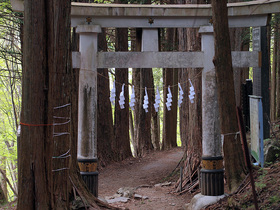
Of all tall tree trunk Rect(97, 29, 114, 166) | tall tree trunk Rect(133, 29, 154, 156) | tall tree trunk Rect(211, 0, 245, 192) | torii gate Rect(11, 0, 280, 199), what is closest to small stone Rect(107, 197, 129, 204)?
torii gate Rect(11, 0, 280, 199)

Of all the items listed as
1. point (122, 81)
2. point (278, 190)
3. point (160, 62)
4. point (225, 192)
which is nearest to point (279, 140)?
point (225, 192)

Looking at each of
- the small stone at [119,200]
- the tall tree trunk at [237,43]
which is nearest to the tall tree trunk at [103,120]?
the small stone at [119,200]

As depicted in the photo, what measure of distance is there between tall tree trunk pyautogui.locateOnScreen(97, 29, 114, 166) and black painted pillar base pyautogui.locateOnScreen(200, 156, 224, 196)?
685 cm

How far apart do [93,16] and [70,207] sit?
4.50 m

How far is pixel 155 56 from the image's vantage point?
29.9ft

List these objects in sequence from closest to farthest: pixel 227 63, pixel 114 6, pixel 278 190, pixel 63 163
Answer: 1. pixel 63 163
2. pixel 278 190
3. pixel 227 63
4. pixel 114 6

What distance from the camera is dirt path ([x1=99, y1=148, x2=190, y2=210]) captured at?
10.4 m

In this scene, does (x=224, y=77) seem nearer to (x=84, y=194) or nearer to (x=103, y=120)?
(x=84, y=194)

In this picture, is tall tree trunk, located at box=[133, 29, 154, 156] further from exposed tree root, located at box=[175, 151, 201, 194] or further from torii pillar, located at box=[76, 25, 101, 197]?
torii pillar, located at box=[76, 25, 101, 197]

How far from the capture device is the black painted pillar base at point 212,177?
29.7ft

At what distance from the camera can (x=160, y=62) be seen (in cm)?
912

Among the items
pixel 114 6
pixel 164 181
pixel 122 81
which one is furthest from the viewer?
pixel 122 81

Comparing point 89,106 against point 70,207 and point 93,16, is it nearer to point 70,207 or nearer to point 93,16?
point 93,16

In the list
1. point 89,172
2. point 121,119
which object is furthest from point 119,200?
point 121,119
